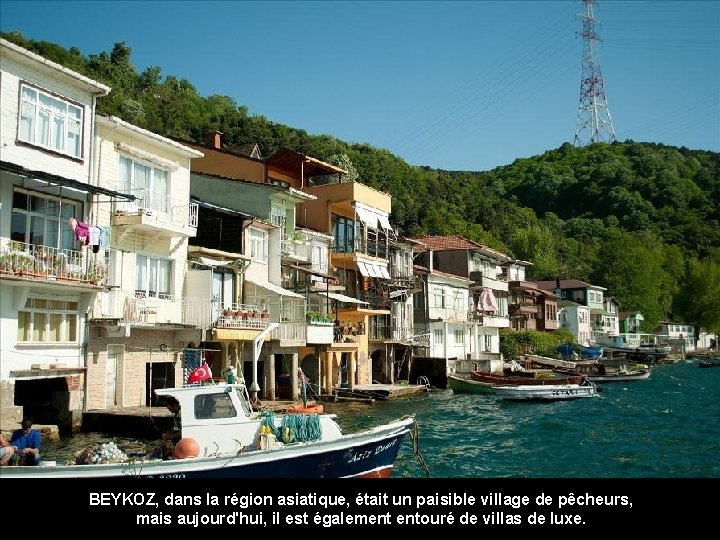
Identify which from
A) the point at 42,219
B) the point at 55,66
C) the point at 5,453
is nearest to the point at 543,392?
the point at 42,219

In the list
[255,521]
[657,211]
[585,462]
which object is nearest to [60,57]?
[585,462]

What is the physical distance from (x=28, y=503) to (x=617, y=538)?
961 cm

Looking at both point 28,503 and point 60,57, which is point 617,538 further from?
point 60,57

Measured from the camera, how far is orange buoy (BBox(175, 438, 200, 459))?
16.6 m

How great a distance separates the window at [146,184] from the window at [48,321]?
5.60 metres

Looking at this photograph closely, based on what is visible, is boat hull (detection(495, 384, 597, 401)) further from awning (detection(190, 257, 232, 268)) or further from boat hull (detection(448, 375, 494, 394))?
awning (detection(190, 257, 232, 268))

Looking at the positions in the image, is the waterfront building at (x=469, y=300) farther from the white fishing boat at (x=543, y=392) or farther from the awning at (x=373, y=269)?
the white fishing boat at (x=543, y=392)

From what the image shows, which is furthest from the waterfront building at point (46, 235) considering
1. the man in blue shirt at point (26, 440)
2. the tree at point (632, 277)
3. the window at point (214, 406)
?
the tree at point (632, 277)

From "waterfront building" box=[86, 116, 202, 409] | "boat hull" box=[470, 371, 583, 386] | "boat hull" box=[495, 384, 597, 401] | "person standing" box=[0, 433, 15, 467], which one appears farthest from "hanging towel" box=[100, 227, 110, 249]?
"boat hull" box=[470, 371, 583, 386]

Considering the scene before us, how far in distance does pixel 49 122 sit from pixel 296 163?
21.3m

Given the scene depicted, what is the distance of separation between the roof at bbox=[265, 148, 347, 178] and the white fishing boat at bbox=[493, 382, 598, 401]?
19289 millimetres

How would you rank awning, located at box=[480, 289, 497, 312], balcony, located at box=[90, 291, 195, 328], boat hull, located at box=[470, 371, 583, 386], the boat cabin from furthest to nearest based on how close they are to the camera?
awning, located at box=[480, 289, 497, 312] → boat hull, located at box=[470, 371, 583, 386] → balcony, located at box=[90, 291, 195, 328] → the boat cabin

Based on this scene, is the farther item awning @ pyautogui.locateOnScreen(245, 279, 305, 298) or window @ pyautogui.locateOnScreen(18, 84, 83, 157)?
awning @ pyautogui.locateOnScreen(245, 279, 305, 298)

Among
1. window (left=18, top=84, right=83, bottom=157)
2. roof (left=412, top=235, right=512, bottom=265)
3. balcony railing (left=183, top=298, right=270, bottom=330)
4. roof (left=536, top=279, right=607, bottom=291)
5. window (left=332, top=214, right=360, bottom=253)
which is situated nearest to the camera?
window (left=18, top=84, right=83, bottom=157)
